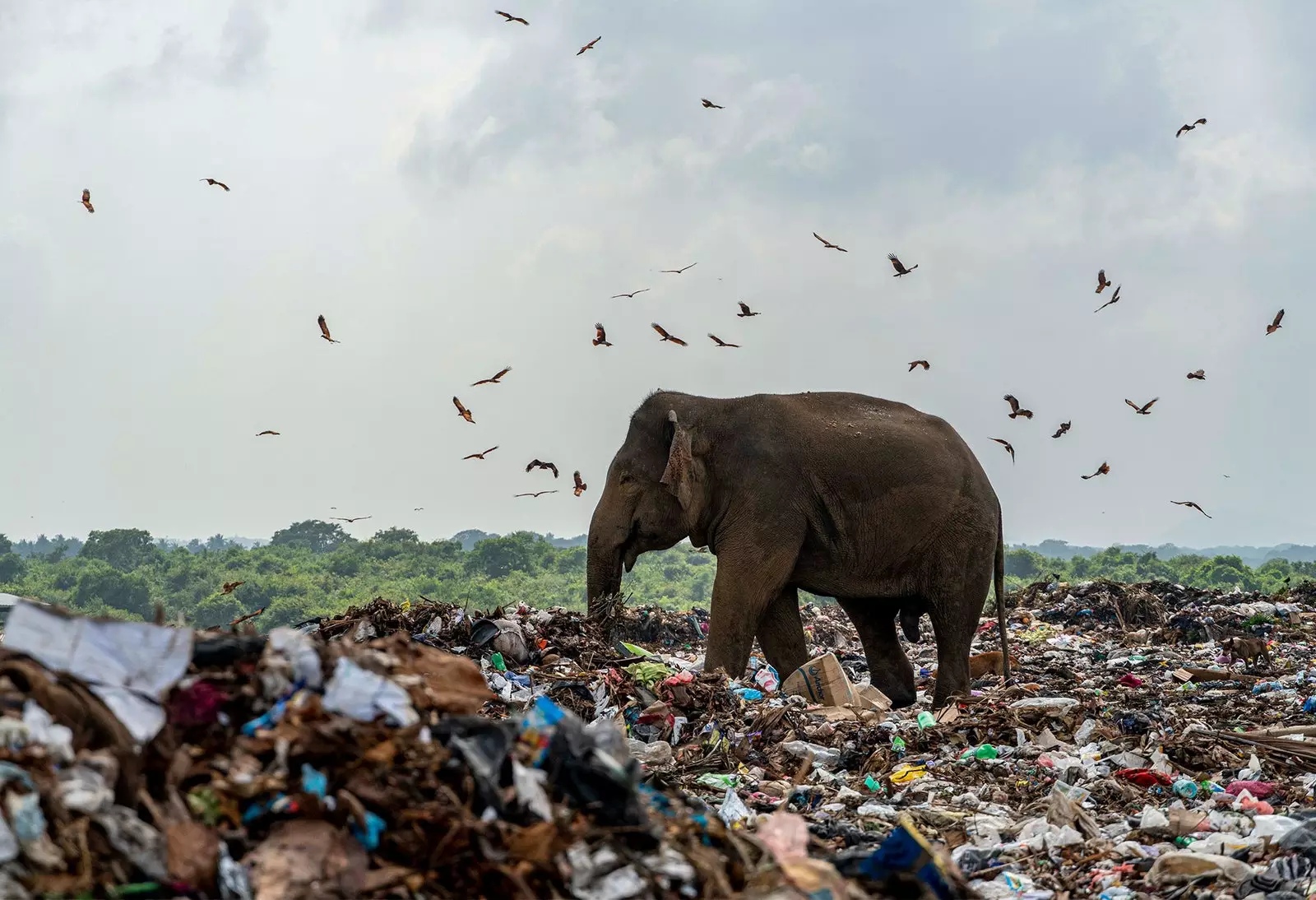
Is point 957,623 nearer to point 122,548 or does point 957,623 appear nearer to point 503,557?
point 503,557

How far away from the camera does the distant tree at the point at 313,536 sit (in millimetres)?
42781

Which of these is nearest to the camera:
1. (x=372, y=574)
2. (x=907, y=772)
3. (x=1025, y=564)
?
(x=907, y=772)

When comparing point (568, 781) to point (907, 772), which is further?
point (907, 772)

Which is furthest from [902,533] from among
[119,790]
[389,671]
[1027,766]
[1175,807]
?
[119,790]

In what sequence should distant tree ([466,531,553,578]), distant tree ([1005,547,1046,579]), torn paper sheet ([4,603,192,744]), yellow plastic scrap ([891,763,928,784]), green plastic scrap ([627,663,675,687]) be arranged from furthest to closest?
distant tree ([1005,547,1046,579]) < distant tree ([466,531,553,578]) < green plastic scrap ([627,663,675,687]) < yellow plastic scrap ([891,763,928,784]) < torn paper sheet ([4,603,192,744])

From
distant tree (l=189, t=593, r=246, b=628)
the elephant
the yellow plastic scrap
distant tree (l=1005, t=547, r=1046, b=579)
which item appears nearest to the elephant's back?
the elephant

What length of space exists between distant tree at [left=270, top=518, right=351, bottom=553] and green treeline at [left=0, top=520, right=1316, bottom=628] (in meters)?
2.84

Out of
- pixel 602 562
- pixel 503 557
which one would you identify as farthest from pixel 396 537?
pixel 602 562

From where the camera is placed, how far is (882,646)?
10.5 metres

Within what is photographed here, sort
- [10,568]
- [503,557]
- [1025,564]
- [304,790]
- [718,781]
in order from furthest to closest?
[1025,564] → [503,557] → [10,568] → [718,781] → [304,790]

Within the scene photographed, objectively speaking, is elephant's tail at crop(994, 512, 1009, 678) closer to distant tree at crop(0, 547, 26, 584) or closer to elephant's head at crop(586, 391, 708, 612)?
elephant's head at crop(586, 391, 708, 612)

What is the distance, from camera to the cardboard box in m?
8.62

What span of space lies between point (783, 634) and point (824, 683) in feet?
4.41

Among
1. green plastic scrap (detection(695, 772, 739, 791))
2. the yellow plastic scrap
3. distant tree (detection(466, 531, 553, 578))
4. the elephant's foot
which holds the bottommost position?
distant tree (detection(466, 531, 553, 578))
